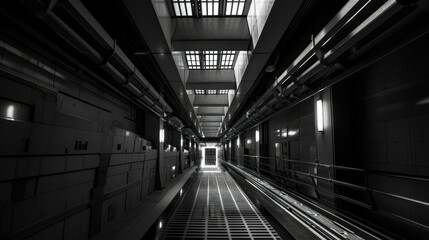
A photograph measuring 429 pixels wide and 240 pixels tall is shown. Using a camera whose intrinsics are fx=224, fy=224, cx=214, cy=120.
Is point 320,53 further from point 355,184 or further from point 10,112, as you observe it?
point 10,112

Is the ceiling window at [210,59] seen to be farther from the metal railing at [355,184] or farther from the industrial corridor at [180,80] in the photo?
the metal railing at [355,184]

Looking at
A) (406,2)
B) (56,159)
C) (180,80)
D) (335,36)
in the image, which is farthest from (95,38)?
(180,80)

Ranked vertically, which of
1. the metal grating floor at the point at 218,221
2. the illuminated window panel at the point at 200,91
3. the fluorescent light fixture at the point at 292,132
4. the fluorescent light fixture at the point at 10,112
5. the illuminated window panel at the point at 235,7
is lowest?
the metal grating floor at the point at 218,221

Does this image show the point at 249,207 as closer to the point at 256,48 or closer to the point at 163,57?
the point at 256,48

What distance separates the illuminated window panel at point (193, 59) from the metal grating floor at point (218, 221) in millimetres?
4814

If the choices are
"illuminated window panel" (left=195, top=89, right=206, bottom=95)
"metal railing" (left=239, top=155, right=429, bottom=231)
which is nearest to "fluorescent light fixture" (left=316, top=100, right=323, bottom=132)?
"metal railing" (left=239, top=155, right=429, bottom=231)

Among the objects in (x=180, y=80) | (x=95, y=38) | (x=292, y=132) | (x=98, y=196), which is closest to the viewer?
(x=95, y=38)

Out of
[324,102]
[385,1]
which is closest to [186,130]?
[324,102]

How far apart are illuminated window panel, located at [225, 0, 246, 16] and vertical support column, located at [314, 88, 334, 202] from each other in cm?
285

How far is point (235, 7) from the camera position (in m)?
5.38

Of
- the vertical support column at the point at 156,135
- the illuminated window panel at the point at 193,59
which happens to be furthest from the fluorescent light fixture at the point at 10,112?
the vertical support column at the point at 156,135

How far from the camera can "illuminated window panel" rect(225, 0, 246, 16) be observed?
5216 mm

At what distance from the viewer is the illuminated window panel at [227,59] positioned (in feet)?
25.6

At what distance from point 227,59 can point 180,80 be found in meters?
2.07
